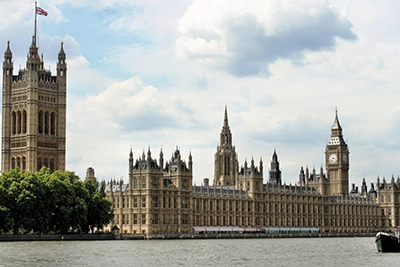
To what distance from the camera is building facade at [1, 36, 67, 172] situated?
168 m

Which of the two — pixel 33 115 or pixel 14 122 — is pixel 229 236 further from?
pixel 14 122

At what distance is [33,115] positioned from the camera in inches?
6619

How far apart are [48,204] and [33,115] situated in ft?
175

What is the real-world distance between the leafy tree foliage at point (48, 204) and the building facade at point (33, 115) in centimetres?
3975

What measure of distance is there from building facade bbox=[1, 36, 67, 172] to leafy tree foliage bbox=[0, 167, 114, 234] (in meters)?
39.8

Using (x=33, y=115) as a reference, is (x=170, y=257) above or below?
below

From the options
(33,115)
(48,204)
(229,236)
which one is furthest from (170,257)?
(33,115)

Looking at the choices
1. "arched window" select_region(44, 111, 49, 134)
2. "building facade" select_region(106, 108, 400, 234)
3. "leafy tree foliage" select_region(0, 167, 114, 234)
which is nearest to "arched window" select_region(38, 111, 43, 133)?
"arched window" select_region(44, 111, 49, 134)

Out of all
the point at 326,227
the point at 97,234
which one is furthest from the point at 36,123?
the point at 326,227

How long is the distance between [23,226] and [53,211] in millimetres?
5210

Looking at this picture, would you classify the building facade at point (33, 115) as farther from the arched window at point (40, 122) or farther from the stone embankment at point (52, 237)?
the stone embankment at point (52, 237)

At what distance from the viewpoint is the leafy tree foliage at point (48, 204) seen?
114 m

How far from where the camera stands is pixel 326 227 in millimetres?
197375

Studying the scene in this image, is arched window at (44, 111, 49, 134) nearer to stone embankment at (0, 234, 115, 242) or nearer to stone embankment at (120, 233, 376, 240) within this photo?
stone embankment at (120, 233, 376, 240)
